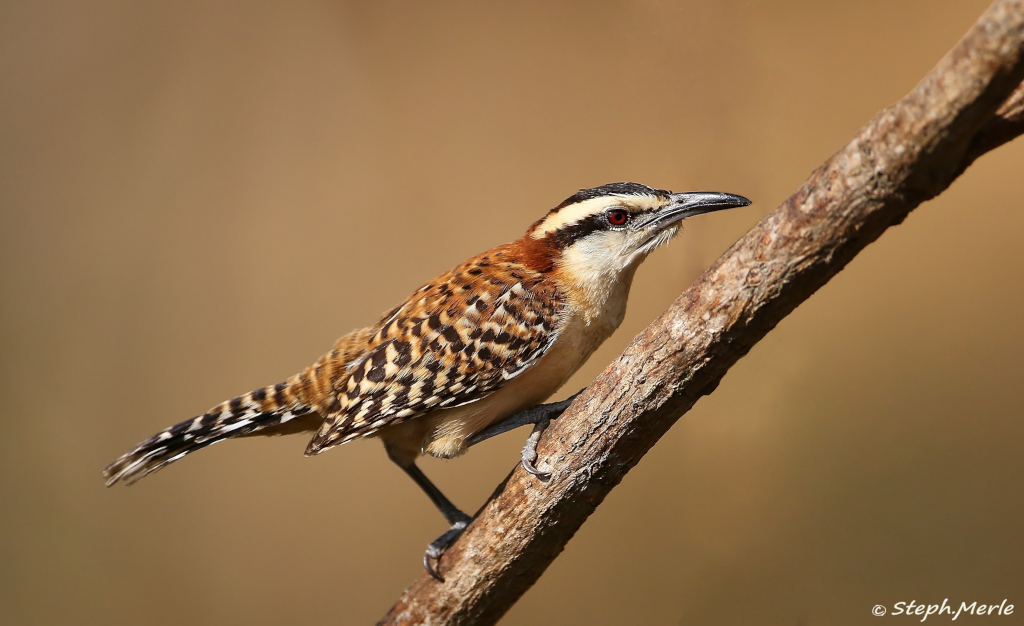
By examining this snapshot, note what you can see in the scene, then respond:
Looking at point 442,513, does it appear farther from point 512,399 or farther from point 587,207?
point 587,207

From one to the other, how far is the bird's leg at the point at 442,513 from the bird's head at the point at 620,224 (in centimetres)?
79

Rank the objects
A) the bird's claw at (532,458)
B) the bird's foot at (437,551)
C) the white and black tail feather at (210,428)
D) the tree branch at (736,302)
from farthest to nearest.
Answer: the white and black tail feather at (210,428), the bird's foot at (437,551), the bird's claw at (532,458), the tree branch at (736,302)

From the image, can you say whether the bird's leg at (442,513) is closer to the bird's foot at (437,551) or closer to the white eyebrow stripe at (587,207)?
the bird's foot at (437,551)

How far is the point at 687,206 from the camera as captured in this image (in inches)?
74.9

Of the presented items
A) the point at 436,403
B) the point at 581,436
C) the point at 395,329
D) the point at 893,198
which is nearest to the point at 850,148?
the point at 893,198

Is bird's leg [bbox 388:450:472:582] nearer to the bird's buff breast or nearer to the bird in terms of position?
the bird

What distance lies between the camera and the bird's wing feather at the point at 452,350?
72.6 inches

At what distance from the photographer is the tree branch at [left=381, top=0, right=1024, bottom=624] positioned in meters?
0.98

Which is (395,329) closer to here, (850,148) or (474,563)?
(474,563)

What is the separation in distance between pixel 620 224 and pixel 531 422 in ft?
1.97

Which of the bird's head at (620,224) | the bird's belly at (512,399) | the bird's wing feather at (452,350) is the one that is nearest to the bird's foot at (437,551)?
the bird's belly at (512,399)

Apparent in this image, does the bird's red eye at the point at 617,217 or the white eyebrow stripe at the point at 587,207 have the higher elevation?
the white eyebrow stripe at the point at 587,207

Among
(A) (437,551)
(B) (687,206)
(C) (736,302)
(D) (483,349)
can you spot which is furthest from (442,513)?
(C) (736,302)

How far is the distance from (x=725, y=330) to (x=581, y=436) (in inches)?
16.4
